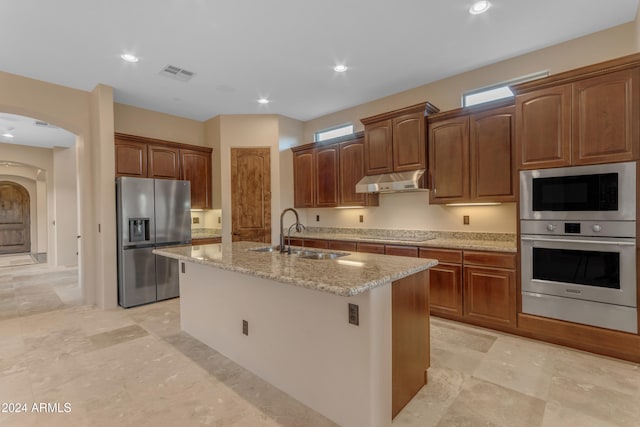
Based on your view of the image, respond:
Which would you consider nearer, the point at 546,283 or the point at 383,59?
the point at 546,283

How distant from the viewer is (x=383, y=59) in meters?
3.50

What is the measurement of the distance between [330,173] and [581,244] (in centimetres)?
325

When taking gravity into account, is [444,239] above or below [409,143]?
below

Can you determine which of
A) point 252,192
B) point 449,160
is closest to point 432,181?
point 449,160

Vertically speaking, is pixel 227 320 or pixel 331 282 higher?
pixel 331 282

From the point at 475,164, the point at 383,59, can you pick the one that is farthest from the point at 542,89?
the point at 383,59

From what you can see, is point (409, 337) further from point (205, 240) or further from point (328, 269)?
point (205, 240)

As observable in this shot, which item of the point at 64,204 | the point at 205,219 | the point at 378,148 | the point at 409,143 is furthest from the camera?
the point at 64,204

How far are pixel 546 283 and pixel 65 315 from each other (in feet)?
17.8

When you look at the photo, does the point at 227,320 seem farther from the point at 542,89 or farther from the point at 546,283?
the point at 542,89

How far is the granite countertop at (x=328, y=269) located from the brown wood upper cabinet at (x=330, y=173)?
2307mm

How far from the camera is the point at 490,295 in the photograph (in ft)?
10.3

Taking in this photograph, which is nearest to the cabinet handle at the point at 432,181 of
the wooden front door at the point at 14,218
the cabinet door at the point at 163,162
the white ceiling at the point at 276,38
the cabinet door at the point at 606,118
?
the white ceiling at the point at 276,38

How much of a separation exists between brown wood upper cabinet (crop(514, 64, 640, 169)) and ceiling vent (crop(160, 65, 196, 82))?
3.65 m
